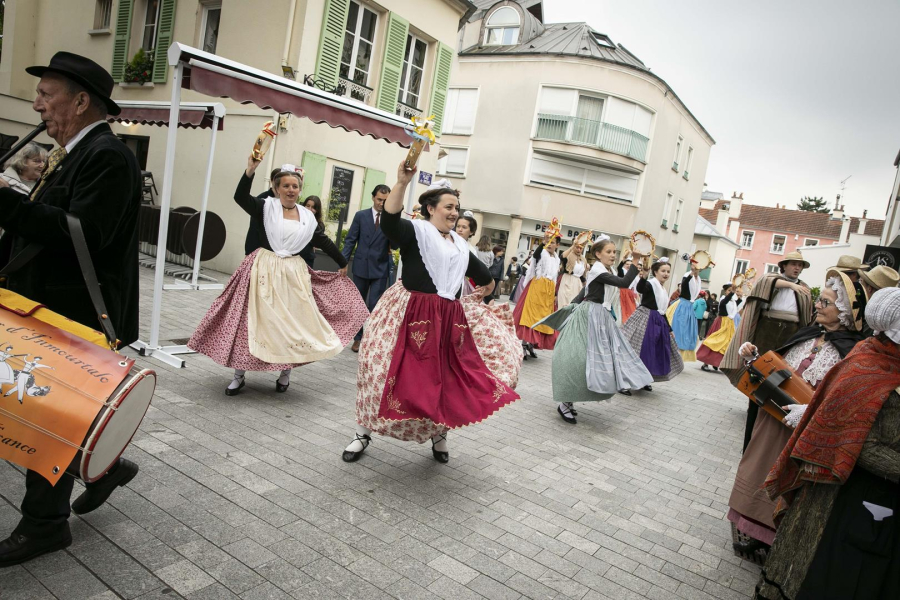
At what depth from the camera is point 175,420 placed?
14.5 feet

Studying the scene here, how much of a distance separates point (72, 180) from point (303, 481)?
7.05 feet

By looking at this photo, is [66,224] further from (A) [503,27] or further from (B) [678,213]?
A: (B) [678,213]

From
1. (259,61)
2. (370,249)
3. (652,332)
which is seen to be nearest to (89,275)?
(370,249)

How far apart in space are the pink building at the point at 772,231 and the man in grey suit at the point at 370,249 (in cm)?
5169

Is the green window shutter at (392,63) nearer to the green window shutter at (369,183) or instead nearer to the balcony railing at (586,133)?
the green window shutter at (369,183)

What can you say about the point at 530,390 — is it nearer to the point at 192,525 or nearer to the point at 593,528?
the point at 593,528

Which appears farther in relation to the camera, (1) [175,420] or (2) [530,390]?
(2) [530,390]

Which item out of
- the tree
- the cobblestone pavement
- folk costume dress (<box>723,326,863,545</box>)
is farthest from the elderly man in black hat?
the tree

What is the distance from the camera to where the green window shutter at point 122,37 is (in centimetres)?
1516

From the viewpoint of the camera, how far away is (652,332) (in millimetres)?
8516

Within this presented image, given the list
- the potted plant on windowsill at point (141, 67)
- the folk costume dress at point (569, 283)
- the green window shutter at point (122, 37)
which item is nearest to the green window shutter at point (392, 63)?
the potted plant on windowsill at point (141, 67)

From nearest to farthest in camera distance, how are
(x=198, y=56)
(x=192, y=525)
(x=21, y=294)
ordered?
(x=21, y=294)
(x=192, y=525)
(x=198, y=56)

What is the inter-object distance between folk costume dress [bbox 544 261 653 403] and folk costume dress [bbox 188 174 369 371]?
2.33 meters

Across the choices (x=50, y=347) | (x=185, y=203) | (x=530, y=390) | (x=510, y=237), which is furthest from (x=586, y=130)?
(x=50, y=347)
